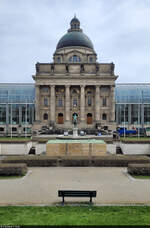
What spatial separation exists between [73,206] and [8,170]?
7347mm

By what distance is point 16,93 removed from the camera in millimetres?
67312

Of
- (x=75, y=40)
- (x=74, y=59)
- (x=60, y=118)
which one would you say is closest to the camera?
(x=60, y=118)

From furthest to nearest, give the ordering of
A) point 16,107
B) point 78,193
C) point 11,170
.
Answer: point 16,107
point 11,170
point 78,193

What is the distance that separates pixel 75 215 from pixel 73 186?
4404 mm

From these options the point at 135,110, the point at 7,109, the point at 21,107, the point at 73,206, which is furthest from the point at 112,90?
the point at 73,206

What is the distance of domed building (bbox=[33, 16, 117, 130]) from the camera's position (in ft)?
197

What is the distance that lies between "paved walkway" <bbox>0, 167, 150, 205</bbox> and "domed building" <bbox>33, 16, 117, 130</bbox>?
4119cm

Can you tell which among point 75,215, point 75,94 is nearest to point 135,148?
point 75,215

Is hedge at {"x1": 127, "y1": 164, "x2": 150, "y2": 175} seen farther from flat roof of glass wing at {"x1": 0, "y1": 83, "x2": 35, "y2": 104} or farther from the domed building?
flat roof of glass wing at {"x1": 0, "y1": 83, "x2": 35, "y2": 104}

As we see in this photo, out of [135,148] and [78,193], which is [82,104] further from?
[78,193]

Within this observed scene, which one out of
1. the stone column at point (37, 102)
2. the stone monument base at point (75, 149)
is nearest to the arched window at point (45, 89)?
the stone column at point (37, 102)

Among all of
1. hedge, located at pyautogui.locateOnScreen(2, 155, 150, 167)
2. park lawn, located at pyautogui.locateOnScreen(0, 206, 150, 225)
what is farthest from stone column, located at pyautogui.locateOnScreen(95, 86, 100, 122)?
park lawn, located at pyautogui.locateOnScreen(0, 206, 150, 225)

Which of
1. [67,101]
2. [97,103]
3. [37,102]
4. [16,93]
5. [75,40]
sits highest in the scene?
[75,40]

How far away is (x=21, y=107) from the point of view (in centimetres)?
6506
